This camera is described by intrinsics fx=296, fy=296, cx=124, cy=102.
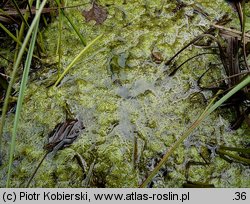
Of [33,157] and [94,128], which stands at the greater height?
[94,128]

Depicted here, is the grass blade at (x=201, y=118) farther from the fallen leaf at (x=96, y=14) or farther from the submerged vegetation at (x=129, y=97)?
the fallen leaf at (x=96, y=14)

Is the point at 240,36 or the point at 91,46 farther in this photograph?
the point at 91,46

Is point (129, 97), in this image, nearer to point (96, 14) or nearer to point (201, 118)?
point (201, 118)

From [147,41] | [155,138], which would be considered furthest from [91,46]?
[155,138]

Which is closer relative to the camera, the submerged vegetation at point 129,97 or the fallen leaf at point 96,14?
the submerged vegetation at point 129,97

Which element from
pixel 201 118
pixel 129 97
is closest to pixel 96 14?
pixel 129 97

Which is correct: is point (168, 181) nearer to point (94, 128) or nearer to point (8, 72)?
point (94, 128)

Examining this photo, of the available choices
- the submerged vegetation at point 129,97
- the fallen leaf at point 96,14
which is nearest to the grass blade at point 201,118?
the submerged vegetation at point 129,97

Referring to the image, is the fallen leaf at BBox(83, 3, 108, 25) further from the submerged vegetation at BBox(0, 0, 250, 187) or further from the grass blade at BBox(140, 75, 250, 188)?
the grass blade at BBox(140, 75, 250, 188)
